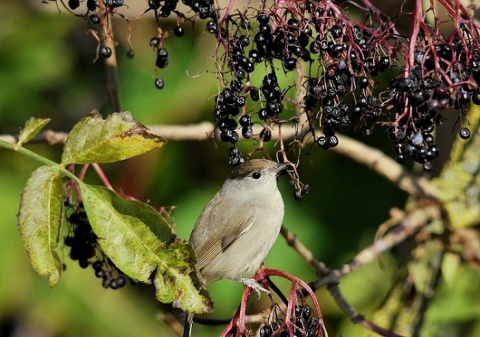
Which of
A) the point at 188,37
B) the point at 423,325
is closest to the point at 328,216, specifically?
the point at 423,325

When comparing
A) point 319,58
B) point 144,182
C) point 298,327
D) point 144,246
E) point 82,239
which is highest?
point 319,58

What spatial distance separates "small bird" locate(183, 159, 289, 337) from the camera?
16.1ft

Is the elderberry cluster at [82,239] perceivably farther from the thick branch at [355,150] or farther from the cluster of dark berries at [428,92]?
the cluster of dark berries at [428,92]

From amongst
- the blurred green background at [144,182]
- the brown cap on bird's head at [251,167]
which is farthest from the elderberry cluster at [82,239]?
the blurred green background at [144,182]

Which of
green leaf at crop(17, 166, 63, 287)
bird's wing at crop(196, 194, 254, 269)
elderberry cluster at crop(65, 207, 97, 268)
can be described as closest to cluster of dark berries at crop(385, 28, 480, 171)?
green leaf at crop(17, 166, 63, 287)

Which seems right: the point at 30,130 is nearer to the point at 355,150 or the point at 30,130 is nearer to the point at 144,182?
the point at 355,150

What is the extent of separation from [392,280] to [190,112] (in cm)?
164

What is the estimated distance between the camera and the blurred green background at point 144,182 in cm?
586

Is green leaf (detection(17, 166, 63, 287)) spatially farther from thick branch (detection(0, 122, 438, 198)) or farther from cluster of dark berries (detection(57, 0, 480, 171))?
thick branch (detection(0, 122, 438, 198))

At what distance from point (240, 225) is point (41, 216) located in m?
2.27

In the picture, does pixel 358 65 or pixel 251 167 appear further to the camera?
pixel 251 167

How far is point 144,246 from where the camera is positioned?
3084mm

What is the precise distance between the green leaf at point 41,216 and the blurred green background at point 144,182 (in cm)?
278

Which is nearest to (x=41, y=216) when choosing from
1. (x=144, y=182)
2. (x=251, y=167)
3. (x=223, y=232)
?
(x=223, y=232)
